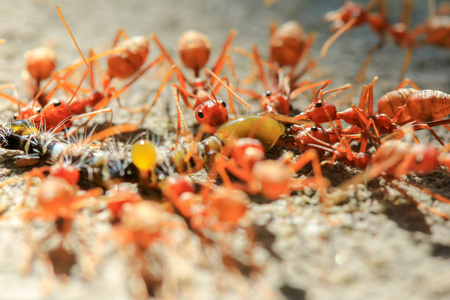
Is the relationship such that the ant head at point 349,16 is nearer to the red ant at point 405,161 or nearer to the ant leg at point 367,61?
the ant leg at point 367,61

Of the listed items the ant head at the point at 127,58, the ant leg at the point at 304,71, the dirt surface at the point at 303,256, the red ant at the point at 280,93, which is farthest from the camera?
the ant leg at the point at 304,71

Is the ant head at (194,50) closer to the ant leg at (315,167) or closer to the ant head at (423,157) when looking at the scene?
the ant leg at (315,167)

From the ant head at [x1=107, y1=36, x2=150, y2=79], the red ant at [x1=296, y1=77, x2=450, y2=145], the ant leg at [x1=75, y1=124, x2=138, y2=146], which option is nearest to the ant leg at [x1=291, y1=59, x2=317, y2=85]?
the red ant at [x1=296, y1=77, x2=450, y2=145]

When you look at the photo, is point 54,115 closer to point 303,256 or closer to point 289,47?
point 303,256

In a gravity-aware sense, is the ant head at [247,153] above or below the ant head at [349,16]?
below

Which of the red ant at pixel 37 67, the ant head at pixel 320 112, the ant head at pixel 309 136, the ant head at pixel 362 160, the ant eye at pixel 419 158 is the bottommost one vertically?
the ant head at pixel 362 160

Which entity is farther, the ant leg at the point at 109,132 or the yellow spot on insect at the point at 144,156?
the ant leg at the point at 109,132

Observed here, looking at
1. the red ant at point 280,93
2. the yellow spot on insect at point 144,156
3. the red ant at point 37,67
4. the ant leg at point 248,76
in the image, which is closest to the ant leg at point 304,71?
the red ant at point 280,93

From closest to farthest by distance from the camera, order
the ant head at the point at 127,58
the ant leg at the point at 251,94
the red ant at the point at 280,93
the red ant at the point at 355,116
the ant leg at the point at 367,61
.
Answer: the red ant at the point at 355,116
the red ant at the point at 280,93
the ant head at the point at 127,58
the ant leg at the point at 251,94
the ant leg at the point at 367,61
